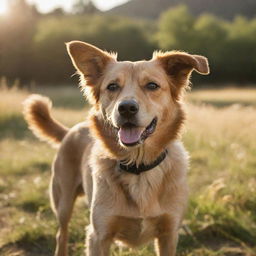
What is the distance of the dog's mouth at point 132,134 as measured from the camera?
3.57m

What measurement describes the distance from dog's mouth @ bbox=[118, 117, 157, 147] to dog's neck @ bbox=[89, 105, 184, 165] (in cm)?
23

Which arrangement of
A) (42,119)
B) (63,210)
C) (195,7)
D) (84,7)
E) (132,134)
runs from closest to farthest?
(132,134) < (63,210) < (42,119) < (84,7) < (195,7)

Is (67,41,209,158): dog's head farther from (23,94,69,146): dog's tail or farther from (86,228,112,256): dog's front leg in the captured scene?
(23,94,69,146): dog's tail

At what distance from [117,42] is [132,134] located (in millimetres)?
45693

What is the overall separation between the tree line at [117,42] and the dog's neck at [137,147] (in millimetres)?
38860

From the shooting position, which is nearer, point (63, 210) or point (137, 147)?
point (137, 147)

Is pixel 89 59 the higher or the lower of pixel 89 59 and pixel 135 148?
the higher

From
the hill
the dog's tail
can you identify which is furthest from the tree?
the dog's tail

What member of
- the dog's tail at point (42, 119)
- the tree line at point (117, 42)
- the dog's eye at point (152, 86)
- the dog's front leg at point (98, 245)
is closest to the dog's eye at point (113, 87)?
the dog's eye at point (152, 86)

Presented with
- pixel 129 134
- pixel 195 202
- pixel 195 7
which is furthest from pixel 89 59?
pixel 195 7

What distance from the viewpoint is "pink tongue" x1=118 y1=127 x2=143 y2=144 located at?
141 inches

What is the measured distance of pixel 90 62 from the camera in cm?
421

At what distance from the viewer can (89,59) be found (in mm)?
4164

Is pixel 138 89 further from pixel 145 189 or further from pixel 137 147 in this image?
pixel 145 189
